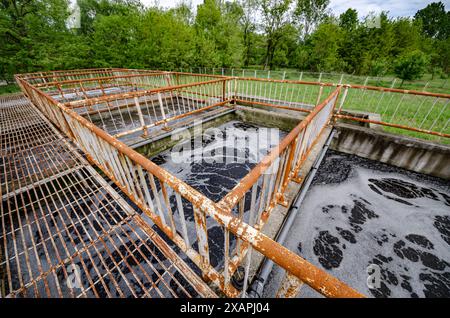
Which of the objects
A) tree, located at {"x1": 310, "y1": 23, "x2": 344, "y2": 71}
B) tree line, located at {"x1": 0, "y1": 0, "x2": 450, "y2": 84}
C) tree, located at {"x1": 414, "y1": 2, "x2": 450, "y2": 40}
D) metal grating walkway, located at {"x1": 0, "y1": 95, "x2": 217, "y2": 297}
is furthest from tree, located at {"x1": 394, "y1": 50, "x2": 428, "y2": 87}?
tree, located at {"x1": 414, "y1": 2, "x2": 450, "y2": 40}

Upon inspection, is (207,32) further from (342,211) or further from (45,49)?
(342,211)

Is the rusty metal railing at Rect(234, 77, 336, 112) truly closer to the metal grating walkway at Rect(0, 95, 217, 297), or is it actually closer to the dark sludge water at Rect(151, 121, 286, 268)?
the dark sludge water at Rect(151, 121, 286, 268)

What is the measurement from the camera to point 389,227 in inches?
129

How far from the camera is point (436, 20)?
60.1 meters

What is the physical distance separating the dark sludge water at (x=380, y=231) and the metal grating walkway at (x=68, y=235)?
168 centimetres

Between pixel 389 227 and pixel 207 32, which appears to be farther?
pixel 207 32

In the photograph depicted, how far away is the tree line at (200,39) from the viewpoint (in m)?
17.6

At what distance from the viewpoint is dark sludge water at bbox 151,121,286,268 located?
3281 mm

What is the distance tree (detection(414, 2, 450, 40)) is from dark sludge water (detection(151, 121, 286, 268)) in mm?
94828

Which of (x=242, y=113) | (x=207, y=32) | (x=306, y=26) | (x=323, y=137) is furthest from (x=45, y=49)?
(x=306, y=26)

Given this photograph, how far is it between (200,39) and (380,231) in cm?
2612

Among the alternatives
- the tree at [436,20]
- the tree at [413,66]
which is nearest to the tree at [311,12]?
the tree at [413,66]

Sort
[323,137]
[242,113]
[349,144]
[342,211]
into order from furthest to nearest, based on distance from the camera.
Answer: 1. [242,113]
2. [349,144]
3. [323,137]
4. [342,211]
